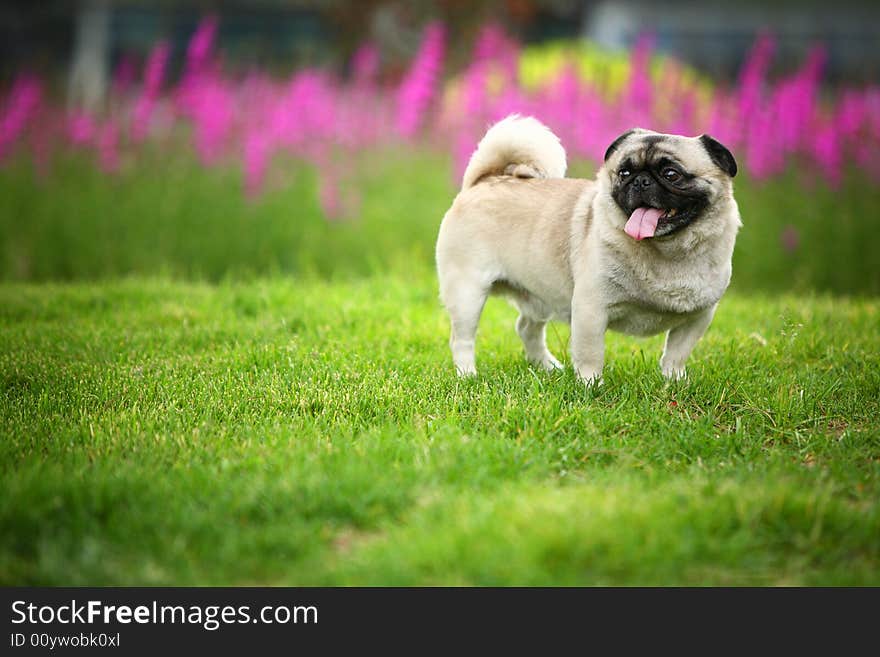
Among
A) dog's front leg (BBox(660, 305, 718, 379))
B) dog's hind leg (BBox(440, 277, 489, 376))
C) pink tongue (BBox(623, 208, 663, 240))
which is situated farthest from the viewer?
dog's hind leg (BBox(440, 277, 489, 376))

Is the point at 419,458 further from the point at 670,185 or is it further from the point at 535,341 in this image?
the point at 535,341

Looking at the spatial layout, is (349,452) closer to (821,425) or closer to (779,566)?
(779,566)

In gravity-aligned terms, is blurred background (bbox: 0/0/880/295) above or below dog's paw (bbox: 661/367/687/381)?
above

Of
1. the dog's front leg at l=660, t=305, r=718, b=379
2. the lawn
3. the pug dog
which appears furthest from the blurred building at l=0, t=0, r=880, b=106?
the dog's front leg at l=660, t=305, r=718, b=379

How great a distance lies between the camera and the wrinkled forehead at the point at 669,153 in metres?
4.17

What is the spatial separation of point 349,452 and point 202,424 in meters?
0.80

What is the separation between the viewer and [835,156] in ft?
26.6

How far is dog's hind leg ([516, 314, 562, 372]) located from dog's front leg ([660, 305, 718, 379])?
0.73m

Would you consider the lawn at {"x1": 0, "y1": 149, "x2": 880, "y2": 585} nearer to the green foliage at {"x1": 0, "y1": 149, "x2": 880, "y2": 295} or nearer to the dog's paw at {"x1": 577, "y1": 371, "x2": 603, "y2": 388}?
the dog's paw at {"x1": 577, "y1": 371, "x2": 603, "y2": 388}

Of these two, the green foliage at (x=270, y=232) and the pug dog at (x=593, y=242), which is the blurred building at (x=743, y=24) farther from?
the pug dog at (x=593, y=242)

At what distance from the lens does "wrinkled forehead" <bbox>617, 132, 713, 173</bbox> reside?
4168mm

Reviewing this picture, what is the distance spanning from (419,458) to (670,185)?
1.70 metres

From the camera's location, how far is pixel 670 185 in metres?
4.14
